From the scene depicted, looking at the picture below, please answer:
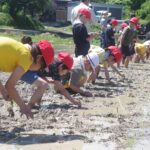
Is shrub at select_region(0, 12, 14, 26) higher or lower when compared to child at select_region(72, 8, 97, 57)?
lower

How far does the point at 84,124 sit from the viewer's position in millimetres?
7586

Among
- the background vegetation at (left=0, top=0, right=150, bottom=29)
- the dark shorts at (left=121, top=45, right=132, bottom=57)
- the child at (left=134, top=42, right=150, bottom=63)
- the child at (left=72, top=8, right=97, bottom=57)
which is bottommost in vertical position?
the background vegetation at (left=0, top=0, right=150, bottom=29)

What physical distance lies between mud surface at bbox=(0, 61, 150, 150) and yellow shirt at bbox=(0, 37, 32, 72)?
861 mm

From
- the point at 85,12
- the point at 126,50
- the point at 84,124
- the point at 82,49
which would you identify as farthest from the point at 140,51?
the point at 84,124

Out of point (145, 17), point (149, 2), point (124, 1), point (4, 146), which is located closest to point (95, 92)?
point (4, 146)

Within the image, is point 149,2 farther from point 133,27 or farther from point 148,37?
point 133,27

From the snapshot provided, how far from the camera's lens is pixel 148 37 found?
31.5 m

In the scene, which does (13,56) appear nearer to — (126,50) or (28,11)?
(126,50)

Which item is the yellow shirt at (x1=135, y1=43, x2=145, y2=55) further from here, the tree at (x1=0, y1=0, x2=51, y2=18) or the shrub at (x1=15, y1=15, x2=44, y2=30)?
the tree at (x1=0, y1=0, x2=51, y2=18)

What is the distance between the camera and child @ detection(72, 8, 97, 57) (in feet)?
37.5

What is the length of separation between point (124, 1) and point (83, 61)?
54.7 metres

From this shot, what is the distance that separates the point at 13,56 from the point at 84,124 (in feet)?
5.46

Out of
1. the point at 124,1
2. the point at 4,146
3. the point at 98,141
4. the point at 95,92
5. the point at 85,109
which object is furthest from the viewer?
the point at 124,1

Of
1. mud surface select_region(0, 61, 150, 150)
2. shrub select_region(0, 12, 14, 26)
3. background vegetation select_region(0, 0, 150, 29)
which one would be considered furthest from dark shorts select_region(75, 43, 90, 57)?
shrub select_region(0, 12, 14, 26)
